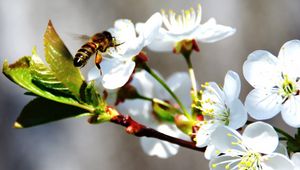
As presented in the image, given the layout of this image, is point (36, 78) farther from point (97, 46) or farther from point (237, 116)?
point (237, 116)

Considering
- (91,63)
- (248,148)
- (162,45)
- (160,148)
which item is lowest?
(91,63)

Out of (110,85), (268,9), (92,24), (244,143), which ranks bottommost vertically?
(268,9)

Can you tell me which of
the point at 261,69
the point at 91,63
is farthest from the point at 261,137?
the point at 91,63

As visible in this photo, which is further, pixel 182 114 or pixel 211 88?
pixel 182 114

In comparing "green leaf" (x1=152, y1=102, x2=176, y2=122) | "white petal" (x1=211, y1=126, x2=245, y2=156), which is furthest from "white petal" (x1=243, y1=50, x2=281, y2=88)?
"green leaf" (x1=152, y1=102, x2=176, y2=122)

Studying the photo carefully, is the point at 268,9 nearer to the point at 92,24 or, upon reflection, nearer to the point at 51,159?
the point at 92,24

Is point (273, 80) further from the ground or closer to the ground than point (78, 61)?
closer to the ground

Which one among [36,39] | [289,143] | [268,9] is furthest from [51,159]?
[289,143]
